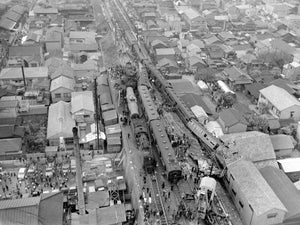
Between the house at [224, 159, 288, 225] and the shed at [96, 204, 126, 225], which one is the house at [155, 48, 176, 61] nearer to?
the house at [224, 159, 288, 225]

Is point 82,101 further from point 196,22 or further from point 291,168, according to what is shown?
point 196,22

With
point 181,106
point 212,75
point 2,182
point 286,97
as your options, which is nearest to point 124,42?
point 212,75

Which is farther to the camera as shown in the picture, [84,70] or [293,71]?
[293,71]

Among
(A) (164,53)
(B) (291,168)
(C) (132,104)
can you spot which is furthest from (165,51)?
(B) (291,168)

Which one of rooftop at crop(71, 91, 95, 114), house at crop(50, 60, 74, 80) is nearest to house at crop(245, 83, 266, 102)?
rooftop at crop(71, 91, 95, 114)

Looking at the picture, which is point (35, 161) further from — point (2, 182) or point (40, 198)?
point (40, 198)
